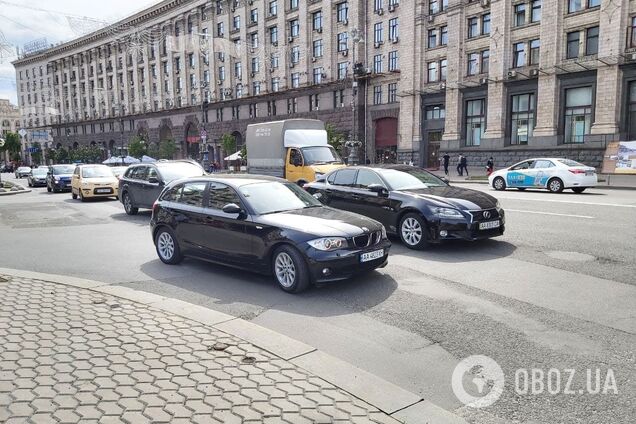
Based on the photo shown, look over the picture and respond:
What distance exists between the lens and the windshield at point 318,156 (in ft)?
62.1

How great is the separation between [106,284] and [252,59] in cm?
5599

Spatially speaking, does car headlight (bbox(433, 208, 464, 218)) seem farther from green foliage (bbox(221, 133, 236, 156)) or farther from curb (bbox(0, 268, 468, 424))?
green foliage (bbox(221, 133, 236, 156))

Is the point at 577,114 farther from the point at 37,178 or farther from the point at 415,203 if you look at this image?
the point at 37,178

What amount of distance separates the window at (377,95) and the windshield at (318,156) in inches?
1163

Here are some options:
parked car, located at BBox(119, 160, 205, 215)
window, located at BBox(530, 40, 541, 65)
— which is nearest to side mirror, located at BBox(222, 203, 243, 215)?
parked car, located at BBox(119, 160, 205, 215)

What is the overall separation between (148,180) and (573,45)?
30.2 m

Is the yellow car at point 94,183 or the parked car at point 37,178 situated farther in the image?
the parked car at point 37,178

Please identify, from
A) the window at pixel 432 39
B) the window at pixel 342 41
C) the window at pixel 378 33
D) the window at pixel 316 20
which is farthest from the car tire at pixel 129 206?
the window at pixel 316 20

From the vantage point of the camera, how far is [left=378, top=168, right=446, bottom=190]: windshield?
9797 mm

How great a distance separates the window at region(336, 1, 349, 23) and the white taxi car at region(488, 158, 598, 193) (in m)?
31.8

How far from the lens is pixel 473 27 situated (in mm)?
38906

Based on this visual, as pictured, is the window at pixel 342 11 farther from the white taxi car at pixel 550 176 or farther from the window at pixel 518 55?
the white taxi car at pixel 550 176

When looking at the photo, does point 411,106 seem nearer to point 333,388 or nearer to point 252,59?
point 252,59

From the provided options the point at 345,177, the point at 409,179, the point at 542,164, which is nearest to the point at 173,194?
the point at 345,177
